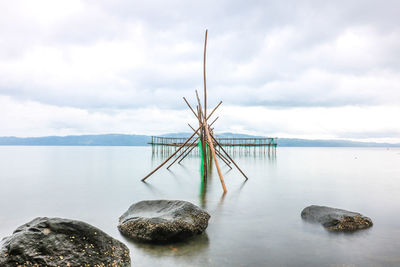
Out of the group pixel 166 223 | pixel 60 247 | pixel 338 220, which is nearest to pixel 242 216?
pixel 338 220

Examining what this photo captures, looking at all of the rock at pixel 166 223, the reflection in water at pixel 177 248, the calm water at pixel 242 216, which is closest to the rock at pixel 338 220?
the calm water at pixel 242 216

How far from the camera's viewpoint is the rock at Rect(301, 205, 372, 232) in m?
6.90

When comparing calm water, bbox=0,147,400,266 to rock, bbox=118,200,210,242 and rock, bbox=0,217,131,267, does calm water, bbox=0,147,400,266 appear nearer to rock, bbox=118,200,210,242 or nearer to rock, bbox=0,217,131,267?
rock, bbox=118,200,210,242

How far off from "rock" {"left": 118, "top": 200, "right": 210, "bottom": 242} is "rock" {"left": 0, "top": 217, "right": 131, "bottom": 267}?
1370mm

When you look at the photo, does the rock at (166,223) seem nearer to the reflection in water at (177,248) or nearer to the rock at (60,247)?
the reflection in water at (177,248)

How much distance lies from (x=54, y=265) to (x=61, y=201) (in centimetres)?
915

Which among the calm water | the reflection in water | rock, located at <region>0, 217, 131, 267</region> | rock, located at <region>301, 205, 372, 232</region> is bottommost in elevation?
the calm water

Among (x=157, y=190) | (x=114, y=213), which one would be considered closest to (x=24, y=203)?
(x=114, y=213)

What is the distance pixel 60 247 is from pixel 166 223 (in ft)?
7.77

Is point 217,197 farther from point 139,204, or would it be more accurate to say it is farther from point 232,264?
point 232,264

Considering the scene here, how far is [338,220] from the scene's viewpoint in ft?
23.1

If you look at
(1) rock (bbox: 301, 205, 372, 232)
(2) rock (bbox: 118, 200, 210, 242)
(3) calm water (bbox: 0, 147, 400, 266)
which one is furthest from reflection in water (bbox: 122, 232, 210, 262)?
(1) rock (bbox: 301, 205, 372, 232)

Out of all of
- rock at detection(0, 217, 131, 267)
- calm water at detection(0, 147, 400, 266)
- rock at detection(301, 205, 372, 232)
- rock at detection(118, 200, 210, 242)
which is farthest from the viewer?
rock at detection(301, 205, 372, 232)

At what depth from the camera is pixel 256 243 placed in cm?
616
